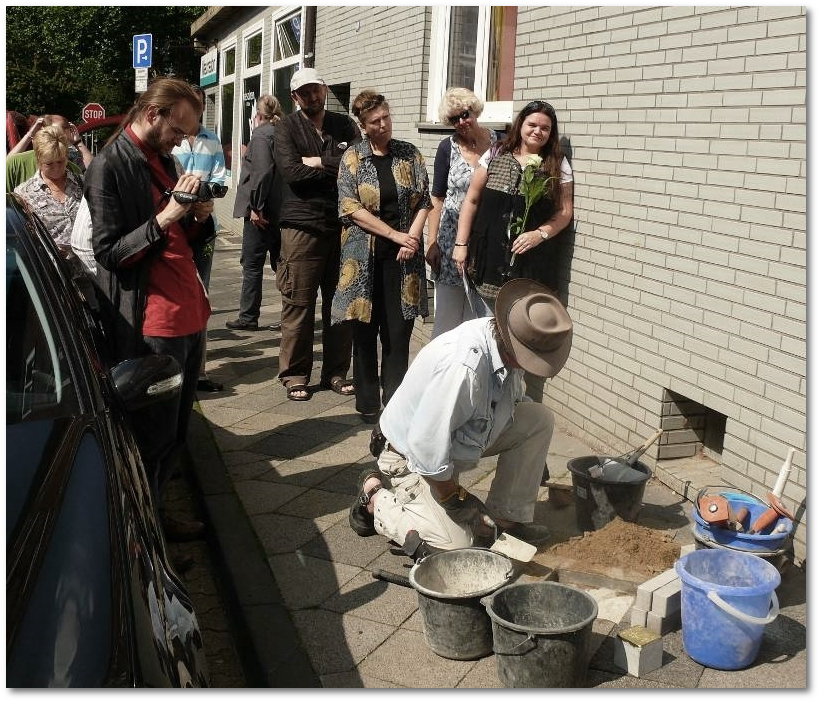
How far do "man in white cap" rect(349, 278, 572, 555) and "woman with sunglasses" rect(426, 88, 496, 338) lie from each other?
164 cm

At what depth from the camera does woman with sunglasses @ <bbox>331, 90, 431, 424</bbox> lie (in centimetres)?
596

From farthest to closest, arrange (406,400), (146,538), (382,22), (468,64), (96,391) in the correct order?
1. (382,22)
2. (468,64)
3. (406,400)
4. (96,391)
5. (146,538)

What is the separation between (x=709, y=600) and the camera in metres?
3.38

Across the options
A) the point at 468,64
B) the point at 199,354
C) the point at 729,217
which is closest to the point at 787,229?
the point at 729,217

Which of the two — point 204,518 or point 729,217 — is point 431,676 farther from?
point 729,217

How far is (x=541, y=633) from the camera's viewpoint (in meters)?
3.17

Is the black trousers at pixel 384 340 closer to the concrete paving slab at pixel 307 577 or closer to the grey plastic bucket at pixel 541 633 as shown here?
the concrete paving slab at pixel 307 577

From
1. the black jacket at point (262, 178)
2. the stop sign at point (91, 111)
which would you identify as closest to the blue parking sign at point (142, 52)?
the black jacket at point (262, 178)

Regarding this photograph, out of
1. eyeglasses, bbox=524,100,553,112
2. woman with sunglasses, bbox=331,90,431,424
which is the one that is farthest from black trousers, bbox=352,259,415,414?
eyeglasses, bbox=524,100,553,112

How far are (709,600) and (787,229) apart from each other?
69.3 inches

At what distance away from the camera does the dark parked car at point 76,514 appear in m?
2.17

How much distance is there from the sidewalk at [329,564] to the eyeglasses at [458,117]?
2031 millimetres

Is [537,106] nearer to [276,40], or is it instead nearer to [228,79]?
[276,40]

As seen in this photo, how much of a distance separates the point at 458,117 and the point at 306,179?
1.18 metres
